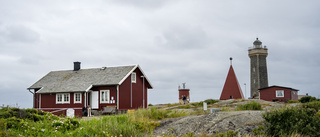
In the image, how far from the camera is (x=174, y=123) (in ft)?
38.7

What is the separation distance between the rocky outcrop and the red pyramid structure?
30820 millimetres

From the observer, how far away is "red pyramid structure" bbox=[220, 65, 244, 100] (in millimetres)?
42156

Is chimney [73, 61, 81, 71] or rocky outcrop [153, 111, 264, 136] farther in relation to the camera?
chimney [73, 61, 81, 71]

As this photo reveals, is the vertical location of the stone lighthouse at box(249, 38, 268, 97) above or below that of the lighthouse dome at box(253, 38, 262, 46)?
below

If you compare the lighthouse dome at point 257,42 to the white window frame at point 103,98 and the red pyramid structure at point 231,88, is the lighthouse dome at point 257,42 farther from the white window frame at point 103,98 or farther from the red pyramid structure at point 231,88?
the white window frame at point 103,98

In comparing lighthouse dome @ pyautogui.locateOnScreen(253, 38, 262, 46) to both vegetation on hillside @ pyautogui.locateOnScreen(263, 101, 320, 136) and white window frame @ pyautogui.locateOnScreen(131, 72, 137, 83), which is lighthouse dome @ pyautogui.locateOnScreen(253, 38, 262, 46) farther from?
vegetation on hillside @ pyautogui.locateOnScreen(263, 101, 320, 136)

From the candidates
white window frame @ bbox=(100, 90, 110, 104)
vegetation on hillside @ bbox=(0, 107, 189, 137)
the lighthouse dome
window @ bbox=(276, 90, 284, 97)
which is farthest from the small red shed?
vegetation on hillside @ bbox=(0, 107, 189, 137)

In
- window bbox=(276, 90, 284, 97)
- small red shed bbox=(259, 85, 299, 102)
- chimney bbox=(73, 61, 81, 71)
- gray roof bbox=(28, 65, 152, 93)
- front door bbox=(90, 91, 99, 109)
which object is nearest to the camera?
gray roof bbox=(28, 65, 152, 93)

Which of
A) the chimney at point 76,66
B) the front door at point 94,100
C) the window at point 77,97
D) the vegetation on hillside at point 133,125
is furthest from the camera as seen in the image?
the chimney at point 76,66

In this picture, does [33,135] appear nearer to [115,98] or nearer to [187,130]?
[187,130]

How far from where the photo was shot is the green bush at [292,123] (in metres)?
9.32

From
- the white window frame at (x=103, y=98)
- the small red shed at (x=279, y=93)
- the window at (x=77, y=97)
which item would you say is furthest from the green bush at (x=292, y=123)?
the small red shed at (x=279, y=93)

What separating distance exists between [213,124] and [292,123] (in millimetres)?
2514

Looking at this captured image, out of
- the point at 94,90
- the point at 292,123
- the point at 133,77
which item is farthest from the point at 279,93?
the point at 292,123
